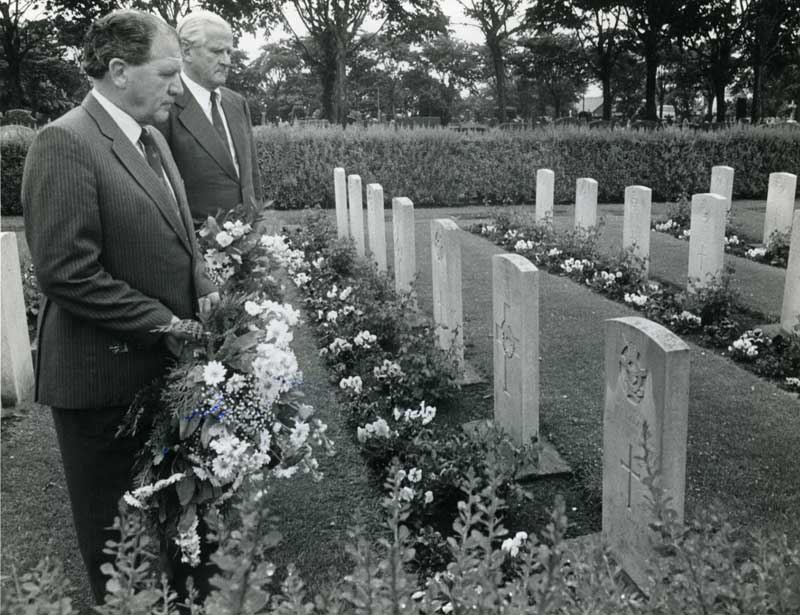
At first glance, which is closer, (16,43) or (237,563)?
(237,563)

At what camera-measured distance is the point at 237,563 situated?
64.7 inches

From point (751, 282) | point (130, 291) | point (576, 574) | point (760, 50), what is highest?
point (760, 50)

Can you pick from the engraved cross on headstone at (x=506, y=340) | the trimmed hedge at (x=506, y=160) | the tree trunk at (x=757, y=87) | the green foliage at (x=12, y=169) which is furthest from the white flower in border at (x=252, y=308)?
the tree trunk at (x=757, y=87)

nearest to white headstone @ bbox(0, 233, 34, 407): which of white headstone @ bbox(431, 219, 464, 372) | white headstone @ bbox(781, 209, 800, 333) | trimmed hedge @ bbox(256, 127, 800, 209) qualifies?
white headstone @ bbox(431, 219, 464, 372)

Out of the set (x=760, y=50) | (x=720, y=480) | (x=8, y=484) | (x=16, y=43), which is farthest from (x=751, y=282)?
(x=16, y=43)

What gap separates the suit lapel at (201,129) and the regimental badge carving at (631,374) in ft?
8.49

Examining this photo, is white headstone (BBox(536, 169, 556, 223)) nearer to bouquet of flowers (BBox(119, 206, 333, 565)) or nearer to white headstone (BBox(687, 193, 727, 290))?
white headstone (BBox(687, 193, 727, 290))

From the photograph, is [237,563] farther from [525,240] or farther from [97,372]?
[525,240]

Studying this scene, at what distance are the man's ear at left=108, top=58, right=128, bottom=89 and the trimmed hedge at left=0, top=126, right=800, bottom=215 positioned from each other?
639 inches

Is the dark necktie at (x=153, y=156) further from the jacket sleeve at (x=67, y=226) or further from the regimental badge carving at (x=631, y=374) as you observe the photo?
the regimental badge carving at (x=631, y=374)

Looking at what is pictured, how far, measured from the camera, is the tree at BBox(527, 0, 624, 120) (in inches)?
1602

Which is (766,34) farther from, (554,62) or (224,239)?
(224,239)


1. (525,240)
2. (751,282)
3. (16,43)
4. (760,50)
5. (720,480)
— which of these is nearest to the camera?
(720,480)

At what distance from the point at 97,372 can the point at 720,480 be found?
354 centimetres
